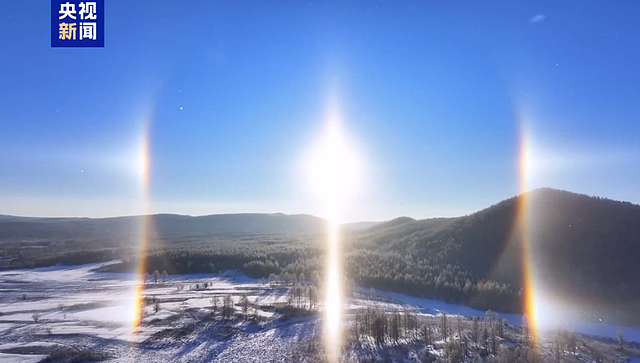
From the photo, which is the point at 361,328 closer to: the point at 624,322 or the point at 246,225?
the point at 624,322

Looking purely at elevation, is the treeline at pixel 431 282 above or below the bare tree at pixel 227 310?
below

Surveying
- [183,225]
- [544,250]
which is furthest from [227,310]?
[183,225]

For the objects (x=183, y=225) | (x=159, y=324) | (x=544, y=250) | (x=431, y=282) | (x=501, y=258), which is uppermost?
(x=183, y=225)

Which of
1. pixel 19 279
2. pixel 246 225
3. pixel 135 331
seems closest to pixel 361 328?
pixel 135 331

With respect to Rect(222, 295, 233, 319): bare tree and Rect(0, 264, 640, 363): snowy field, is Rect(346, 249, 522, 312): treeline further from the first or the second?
Rect(222, 295, 233, 319): bare tree

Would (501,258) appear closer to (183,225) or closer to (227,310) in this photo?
→ (227,310)

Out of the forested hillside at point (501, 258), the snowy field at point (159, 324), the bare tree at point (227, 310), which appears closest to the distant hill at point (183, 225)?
the forested hillside at point (501, 258)

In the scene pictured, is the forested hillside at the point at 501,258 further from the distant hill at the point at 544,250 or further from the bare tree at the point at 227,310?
the bare tree at the point at 227,310
